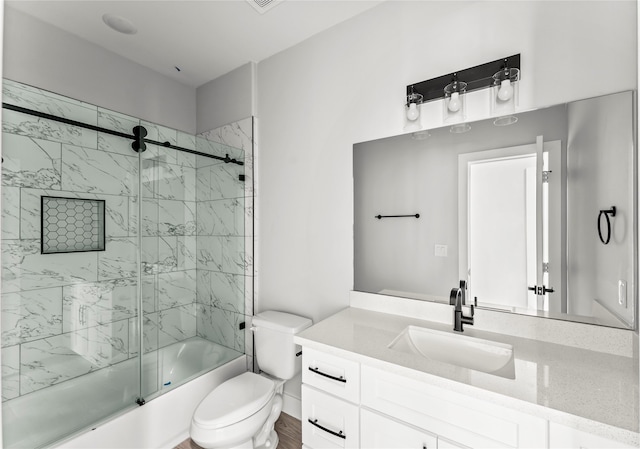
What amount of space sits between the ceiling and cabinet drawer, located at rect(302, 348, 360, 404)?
72.0 inches

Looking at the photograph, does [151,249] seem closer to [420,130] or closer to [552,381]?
[420,130]

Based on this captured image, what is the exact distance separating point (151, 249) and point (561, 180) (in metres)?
2.16

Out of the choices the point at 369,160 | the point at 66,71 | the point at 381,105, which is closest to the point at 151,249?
the point at 66,71

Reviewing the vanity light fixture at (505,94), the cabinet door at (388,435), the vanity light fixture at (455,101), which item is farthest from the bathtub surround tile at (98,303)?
the vanity light fixture at (505,94)

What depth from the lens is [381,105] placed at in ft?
6.11

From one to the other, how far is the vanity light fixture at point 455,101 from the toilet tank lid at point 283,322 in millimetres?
1393

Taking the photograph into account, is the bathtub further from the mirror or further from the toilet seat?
the mirror

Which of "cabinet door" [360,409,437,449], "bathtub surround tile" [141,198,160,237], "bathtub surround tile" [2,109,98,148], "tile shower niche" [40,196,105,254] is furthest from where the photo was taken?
"bathtub surround tile" [141,198,160,237]

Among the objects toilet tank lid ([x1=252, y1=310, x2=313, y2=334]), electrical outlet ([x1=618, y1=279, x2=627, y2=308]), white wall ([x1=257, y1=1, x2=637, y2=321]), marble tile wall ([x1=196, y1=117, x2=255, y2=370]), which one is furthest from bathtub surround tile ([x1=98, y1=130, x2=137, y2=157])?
electrical outlet ([x1=618, y1=279, x2=627, y2=308])

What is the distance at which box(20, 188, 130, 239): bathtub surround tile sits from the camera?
1716 millimetres

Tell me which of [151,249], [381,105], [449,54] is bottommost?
[151,249]

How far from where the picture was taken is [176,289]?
2.24 m

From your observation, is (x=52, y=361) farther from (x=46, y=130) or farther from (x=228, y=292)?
(x=46, y=130)

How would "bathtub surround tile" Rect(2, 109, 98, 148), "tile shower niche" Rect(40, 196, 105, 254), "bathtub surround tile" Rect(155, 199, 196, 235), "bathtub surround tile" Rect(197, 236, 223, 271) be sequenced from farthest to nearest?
1. "bathtub surround tile" Rect(197, 236, 223, 271)
2. "bathtub surround tile" Rect(155, 199, 196, 235)
3. "tile shower niche" Rect(40, 196, 105, 254)
4. "bathtub surround tile" Rect(2, 109, 98, 148)
